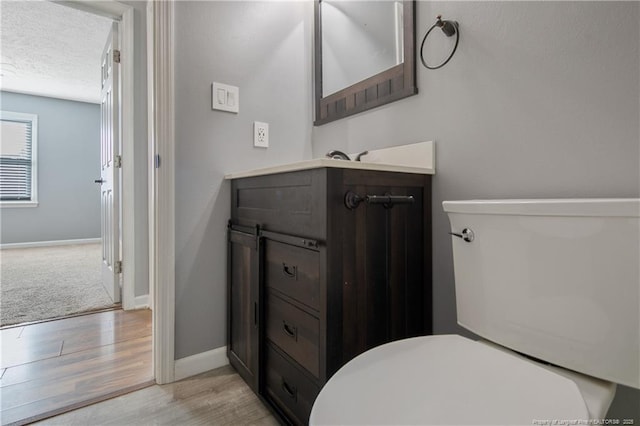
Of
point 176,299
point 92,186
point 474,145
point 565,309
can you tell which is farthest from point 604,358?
point 92,186

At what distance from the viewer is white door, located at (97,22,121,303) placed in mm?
2318

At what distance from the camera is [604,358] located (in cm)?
67

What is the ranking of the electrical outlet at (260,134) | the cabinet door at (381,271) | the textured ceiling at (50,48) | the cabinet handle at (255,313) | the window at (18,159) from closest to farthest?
the cabinet door at (381,271) < the cabinet handle at (255,313) < the electrical outlet at (260,134) < the textured ceiling at (50,48) < the window at (18,159)

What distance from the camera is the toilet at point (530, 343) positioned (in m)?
0.55

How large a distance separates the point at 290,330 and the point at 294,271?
7.9 inches

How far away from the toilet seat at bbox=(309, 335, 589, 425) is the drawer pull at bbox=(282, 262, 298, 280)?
0.37m

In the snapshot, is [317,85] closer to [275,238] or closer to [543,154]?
[275,238]

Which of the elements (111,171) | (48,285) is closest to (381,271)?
(111,171)

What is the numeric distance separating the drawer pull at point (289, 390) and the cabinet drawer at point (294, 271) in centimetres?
30

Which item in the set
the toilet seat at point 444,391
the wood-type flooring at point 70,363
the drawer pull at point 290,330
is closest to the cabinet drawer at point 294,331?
the drawer pull at point 290,330

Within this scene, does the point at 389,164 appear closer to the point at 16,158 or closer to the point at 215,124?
the point at 215,124

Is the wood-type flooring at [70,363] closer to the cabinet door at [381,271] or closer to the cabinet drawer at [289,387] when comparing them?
the cabinet drawer at [289,387]

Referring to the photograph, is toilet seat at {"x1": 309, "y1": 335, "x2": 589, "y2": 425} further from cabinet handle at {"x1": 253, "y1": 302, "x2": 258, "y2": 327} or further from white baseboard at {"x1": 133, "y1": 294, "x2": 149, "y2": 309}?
white baseboard at {"x1": 133, "y1": 294, "x2": 149, "y2": 309}

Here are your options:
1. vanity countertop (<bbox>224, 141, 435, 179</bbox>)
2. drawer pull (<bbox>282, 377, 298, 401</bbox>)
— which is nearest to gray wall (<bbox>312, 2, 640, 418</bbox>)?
vanity countertop (<bbox>224, 141, 435, 179</bbox>)
